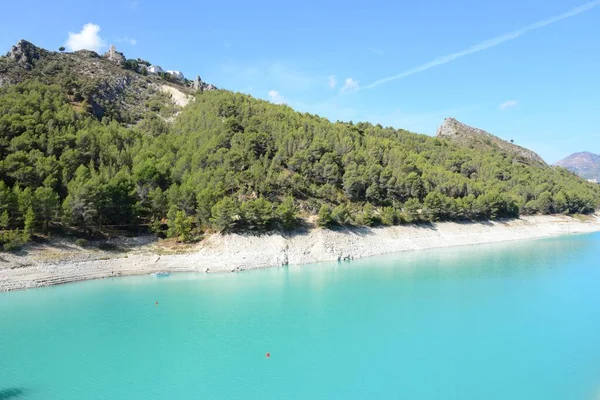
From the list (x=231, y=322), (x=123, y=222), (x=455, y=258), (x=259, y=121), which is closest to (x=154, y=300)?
(x=231, y=322)

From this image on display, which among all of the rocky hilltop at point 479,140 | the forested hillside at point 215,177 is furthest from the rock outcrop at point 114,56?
the rocky hilltop at point 479,140

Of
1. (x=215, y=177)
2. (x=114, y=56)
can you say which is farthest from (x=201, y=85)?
(x=215, y=177)

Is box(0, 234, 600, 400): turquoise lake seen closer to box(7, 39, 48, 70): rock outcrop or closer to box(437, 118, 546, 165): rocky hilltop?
box(7, 39, 48, 70): rock outcrop

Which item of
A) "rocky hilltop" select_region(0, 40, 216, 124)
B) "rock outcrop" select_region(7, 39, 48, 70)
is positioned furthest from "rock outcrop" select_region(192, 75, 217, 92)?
Answer: "rock outcrop" select_region(7, 39, 48, 70)

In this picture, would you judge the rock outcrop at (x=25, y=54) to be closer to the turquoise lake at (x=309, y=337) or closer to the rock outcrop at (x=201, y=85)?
the rock outcrop at (x=201, y=85)

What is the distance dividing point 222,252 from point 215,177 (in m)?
14.9

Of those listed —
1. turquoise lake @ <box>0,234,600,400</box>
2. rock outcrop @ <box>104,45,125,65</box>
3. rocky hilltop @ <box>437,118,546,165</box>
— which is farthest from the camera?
rocky hilltop @ <box>437,118,546,165</box>

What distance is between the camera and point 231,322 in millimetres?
28281

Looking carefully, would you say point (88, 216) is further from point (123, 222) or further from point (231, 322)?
point (231, 322)

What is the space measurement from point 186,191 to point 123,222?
329 inches

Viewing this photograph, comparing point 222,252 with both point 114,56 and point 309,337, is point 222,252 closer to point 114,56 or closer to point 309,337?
point 309,337

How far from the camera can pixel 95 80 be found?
3514 inches

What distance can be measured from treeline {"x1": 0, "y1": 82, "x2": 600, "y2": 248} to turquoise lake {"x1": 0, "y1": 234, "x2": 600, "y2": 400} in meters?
10.4

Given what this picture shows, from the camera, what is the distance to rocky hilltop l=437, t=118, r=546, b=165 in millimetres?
139750
